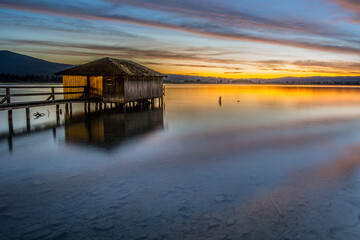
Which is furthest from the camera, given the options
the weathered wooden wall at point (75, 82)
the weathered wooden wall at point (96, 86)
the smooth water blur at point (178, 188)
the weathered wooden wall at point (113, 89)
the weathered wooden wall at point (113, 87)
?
the weathered wooden wall at point (75, 82)

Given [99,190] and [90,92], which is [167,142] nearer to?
[99,190]

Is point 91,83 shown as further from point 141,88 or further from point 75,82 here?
point 141,88

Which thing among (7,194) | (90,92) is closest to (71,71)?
(90,92)

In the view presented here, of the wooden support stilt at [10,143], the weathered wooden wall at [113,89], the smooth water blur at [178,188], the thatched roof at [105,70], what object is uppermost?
the thatched roof at [105,70]

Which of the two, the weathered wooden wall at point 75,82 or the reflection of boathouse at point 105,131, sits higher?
the weathered wooden wall at point 75,82

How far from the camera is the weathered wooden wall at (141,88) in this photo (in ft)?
77.9

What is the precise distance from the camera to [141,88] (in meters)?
25.8

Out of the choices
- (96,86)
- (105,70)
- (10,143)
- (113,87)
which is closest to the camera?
(10,143)

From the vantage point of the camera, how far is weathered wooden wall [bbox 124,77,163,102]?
2373 centimetres

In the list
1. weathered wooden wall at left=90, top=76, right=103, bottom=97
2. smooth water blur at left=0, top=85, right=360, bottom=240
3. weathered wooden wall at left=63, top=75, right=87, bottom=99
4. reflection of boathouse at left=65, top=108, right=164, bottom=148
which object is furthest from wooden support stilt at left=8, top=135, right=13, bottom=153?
weathered wooden wall at left=63, top=75, right=87, bottom=99

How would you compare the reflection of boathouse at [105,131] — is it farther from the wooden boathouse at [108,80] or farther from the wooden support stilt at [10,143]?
the wooden boathouse at [108,80]

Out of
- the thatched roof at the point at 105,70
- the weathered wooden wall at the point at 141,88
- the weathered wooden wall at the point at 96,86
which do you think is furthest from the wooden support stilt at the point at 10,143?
the weathered wooden wall at the point at 141,88

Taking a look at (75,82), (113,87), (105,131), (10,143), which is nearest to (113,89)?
(113,87)

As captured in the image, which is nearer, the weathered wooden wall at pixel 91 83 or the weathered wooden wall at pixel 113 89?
the weathered wooden wall at pixel 113 89
